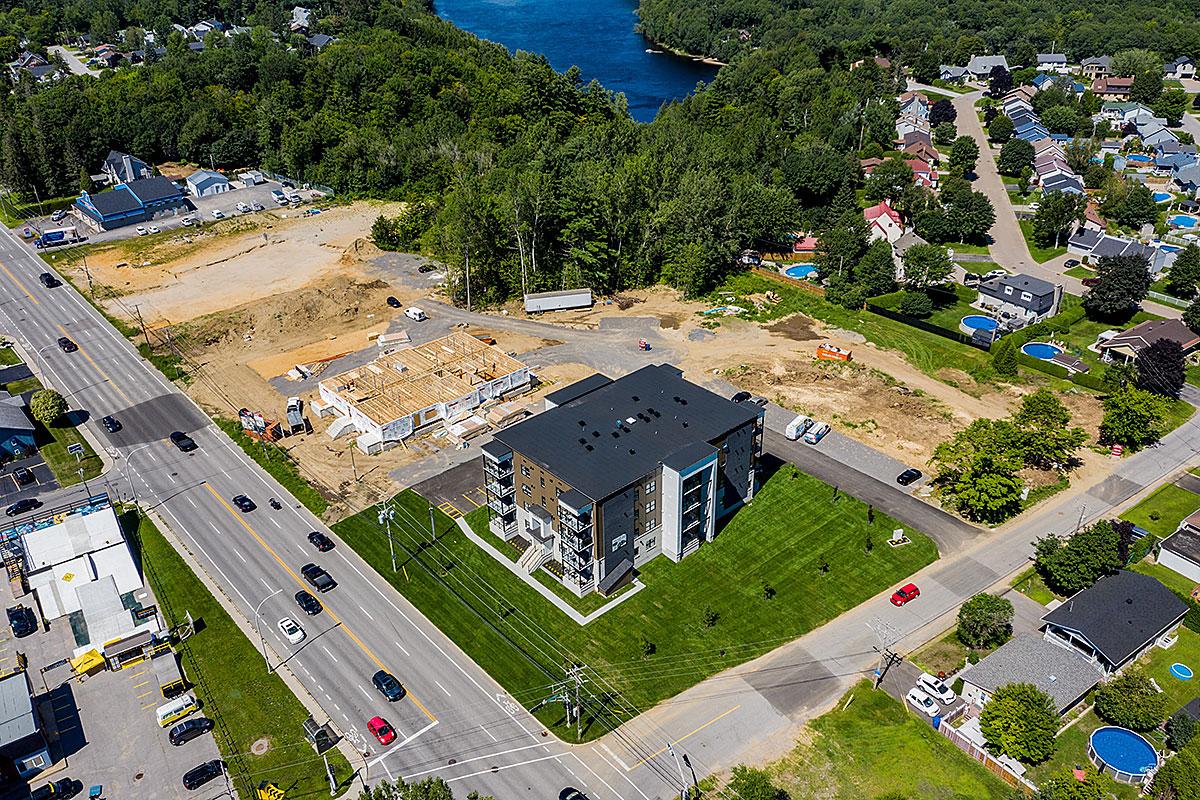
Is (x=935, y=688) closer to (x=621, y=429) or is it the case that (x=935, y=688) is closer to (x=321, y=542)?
(x=621, y=429)

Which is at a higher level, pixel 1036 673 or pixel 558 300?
pixel 1036 673

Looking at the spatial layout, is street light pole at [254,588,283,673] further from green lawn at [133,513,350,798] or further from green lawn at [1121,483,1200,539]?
green lawn at [1121,483,1200,539]

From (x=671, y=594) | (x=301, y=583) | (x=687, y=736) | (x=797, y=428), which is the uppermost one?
(x=301, y=583)

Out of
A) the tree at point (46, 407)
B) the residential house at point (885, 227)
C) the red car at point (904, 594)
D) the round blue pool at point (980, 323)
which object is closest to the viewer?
the red car at point (904, 594)

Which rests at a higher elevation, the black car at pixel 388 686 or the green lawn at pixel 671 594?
the black car at pixel 388 686

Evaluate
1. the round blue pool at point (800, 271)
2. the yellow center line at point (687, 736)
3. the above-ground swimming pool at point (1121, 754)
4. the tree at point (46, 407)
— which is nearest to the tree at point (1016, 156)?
the round blue pool at point (800, 271)

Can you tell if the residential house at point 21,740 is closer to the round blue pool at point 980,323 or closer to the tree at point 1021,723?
the tree at point 1021,723

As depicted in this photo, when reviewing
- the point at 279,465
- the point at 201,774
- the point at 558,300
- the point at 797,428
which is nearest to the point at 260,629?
the point at 201,774
